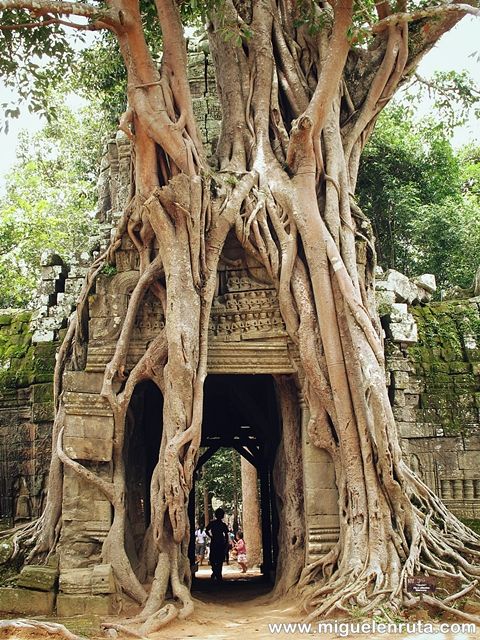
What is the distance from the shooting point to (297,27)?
314 inches

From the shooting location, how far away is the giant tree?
251 inches

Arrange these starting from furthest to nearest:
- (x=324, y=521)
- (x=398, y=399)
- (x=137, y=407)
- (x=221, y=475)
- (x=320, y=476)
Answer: (x=221, y=475)
(x=398, y=399)
(x=137, y=407)
(x=320, y=476)
(x=324, y=521)

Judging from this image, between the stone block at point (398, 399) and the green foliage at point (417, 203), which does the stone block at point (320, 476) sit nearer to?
the stone block at point (398, 399)

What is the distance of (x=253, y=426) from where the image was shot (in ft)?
33.2

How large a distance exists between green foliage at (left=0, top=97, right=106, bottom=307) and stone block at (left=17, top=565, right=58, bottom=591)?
886 centimetres

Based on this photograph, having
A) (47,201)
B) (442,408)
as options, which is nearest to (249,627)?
(442,408)

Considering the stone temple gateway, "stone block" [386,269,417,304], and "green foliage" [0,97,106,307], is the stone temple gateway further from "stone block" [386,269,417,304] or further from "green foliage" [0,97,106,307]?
"green foliage" [0,97,106,307]

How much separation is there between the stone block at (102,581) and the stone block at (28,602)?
0.36 meters

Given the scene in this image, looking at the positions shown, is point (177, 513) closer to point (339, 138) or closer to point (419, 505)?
point (419, 505)

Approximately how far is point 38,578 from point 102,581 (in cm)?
53

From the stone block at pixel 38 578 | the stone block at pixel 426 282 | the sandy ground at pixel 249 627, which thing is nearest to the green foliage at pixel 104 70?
the stone block at pixel 426 282

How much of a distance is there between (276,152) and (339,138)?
0.65 metres

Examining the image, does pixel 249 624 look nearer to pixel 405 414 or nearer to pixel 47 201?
pixel 405 414

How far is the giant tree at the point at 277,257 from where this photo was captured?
6.38 m
